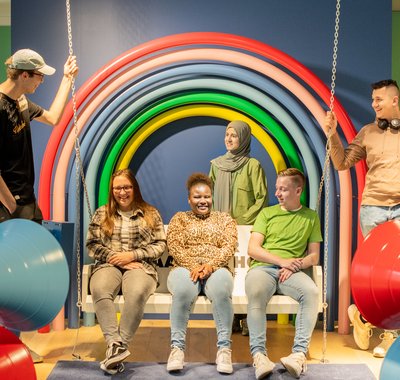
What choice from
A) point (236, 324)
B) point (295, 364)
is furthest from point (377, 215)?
point (236, 324)

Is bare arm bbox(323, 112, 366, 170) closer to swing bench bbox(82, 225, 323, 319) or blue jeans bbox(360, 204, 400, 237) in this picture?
blue jeans bbox(360, 204, 400, 237)

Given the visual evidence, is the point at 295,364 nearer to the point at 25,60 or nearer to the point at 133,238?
the point at 133,238

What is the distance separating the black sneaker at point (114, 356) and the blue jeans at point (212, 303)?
0.30m

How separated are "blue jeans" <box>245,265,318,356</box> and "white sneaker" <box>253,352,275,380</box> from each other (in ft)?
0.21

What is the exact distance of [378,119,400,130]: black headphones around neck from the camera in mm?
4687

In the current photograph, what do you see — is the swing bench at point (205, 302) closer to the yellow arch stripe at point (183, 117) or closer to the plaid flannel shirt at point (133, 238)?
the plaid flannel shirt at point (133, 238)

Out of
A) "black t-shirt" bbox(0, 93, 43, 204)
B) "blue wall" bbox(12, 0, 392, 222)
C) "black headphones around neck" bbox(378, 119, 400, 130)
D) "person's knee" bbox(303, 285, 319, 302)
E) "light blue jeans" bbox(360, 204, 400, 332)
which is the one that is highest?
"blue wall" bbox(12, 0, 392, 222)

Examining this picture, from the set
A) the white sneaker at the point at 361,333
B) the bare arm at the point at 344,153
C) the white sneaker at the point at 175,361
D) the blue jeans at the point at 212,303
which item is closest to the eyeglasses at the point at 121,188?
the blue jeans at the point at 212,303

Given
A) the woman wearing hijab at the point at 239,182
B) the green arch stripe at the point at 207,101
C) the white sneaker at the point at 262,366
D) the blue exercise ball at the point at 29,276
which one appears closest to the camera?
the blue exercise ball at the point at 29,276

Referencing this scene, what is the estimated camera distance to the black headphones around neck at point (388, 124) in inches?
185

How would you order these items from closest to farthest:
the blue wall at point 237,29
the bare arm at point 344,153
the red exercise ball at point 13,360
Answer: the red exercise ball at point 13,360
the bare arm at point 344,153
the blue wall at point 237,29

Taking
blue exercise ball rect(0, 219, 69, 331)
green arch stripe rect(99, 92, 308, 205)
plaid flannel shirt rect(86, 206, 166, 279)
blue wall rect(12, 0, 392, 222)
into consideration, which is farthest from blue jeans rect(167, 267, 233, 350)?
blue wall rect(12, 0, 392, 222)

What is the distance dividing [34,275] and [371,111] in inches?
130

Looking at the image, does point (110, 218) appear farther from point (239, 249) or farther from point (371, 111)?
point (371, 111)
